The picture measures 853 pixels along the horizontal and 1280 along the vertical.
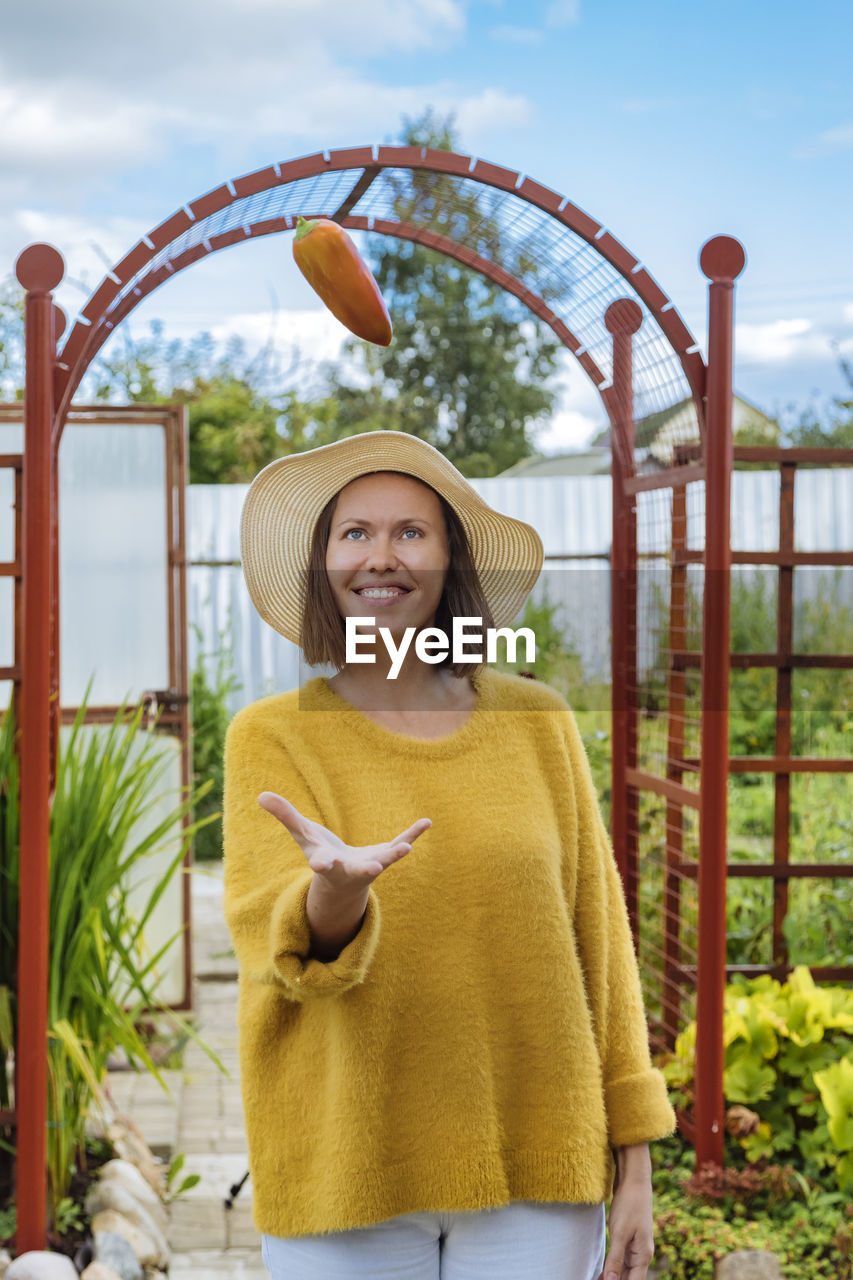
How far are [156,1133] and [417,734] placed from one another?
2296 millimetres

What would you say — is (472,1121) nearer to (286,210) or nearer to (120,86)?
(286,210)

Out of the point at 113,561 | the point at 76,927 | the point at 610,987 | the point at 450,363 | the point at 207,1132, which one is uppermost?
the point at 450,363

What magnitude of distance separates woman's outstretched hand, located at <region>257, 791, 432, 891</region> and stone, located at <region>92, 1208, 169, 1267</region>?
1.77 m

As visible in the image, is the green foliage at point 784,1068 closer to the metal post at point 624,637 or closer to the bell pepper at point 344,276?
the metal post at point 624,637

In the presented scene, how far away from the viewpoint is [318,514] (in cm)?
127

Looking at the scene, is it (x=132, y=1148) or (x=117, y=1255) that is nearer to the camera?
(x=117, y=1255)

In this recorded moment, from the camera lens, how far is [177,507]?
379 cm

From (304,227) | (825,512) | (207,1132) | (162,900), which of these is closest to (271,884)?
(304,227)

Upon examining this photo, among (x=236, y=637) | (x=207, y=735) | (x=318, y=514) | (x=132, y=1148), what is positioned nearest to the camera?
(x=318, y=514)

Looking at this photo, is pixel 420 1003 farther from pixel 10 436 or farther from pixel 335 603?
pixel 10 436

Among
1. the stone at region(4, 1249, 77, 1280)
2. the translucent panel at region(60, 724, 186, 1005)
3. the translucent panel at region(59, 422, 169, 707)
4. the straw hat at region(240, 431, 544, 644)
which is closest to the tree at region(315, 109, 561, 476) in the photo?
the translucent panel at region(59, 422, 169, 707)

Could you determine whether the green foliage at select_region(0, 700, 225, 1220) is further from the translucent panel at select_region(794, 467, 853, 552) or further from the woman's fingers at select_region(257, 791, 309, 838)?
the translucent panel at select_region(794, 467, 853, 552)

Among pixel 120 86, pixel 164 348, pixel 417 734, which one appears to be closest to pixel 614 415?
pixel 417 734

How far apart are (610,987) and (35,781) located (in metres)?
1.30
